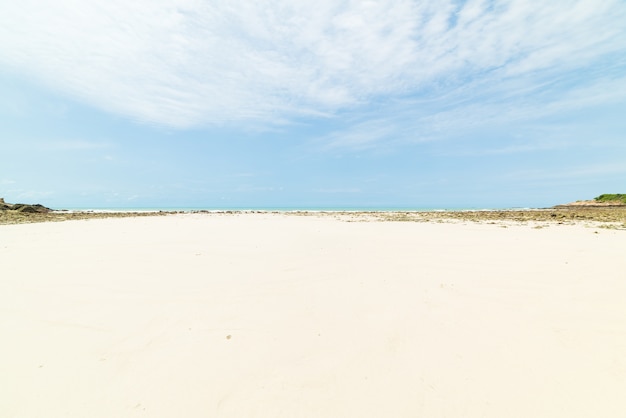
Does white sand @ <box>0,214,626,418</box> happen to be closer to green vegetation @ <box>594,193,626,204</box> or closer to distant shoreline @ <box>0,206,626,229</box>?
distant shoreline @ <box>0,206,626,229</box>

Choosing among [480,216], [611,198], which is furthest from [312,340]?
[611,198]

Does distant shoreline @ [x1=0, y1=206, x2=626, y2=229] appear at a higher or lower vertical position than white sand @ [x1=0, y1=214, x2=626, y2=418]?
higher

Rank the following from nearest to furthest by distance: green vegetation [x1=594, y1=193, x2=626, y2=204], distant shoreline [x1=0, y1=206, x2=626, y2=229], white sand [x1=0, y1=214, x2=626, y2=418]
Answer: white sand [x1=0, y1=214, x2=626, y2=418], distant shoreline [x1=0, y1=206, x2=626, y2=229], green vegetation [x1=594, y1=193, x2=626, y2=204]

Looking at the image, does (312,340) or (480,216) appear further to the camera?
(480,216)

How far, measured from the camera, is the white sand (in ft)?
6.63

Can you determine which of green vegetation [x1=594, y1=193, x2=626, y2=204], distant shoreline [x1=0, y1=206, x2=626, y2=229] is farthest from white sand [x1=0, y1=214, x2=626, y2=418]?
green vegetation [x1=594, y1=193, x2=626, y2=204]

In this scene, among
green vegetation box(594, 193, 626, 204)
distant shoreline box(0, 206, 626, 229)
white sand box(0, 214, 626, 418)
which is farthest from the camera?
green vegetation box(594, 193, 626, 204)

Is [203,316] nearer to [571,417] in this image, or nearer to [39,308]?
[39,308]

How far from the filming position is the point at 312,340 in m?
2.82

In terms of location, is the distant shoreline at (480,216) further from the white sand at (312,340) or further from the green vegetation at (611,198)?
the green vegetation at (611,198)

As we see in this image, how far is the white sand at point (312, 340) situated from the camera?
202 centimetres

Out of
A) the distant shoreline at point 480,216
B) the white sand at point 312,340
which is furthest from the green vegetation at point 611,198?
the white sand at point 312,340

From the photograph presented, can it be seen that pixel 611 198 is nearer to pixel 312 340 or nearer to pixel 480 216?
pixel 480 216

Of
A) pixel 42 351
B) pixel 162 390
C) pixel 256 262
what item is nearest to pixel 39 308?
pixel 42 351
